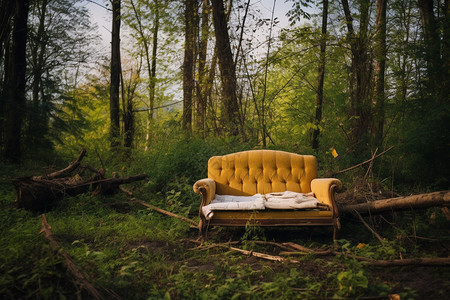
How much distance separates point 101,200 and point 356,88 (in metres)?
6.23

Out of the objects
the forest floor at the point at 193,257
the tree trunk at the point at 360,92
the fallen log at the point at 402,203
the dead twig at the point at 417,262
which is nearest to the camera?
the forest floor at the point at 193,257

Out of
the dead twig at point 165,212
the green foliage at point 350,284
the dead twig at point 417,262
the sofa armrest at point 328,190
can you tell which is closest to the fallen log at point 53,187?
the dead twig at point 165,212

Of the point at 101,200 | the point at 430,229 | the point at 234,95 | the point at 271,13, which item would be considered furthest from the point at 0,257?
the point at 271,13

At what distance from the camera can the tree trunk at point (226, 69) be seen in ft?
25.2

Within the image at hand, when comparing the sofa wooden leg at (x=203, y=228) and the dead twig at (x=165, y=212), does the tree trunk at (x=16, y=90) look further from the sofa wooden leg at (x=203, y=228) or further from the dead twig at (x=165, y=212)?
the sofa wooden leg at (x=203, y=228)

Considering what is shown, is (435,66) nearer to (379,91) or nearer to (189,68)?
(379,91)

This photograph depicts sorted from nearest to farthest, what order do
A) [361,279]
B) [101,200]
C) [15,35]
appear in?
[361,279] < [101,200] < [15,35]

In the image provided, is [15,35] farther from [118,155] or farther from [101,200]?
[101,200]

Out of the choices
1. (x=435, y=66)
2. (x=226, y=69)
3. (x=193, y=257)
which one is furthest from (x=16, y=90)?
(x=435, y=66)

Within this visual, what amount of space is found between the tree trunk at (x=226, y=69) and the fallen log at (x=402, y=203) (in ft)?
11.8

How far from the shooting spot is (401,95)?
306 inches

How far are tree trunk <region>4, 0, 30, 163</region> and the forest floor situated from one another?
3.74 metres

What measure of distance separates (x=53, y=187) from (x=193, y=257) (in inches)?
117

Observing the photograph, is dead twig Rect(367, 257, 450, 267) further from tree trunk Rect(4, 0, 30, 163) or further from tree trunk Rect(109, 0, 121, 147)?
tree trunk Rect(4, 0, 30, 163)
